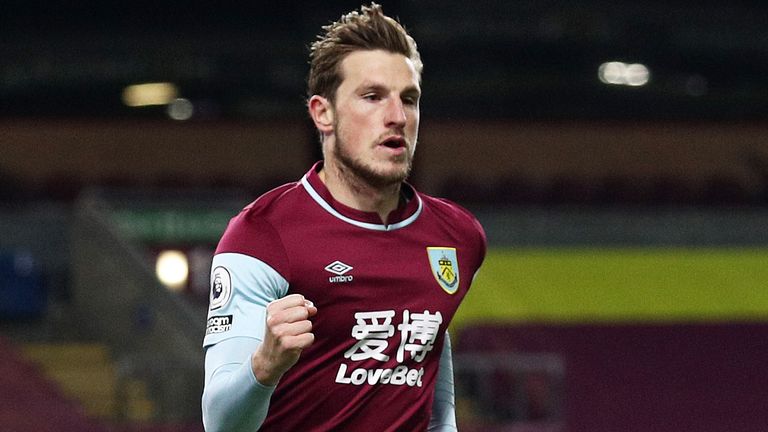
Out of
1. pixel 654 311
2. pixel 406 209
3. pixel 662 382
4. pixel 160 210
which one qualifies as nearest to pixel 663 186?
pixel 654 311

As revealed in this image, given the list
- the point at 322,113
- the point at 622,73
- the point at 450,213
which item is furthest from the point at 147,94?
the point at 322,113

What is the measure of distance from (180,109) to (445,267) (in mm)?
13804

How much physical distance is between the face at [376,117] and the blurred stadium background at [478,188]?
23.3 ft

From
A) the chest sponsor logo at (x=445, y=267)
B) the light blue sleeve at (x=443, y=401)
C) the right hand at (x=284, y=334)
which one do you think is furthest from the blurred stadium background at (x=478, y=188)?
the right hand at (x=284, y=334)

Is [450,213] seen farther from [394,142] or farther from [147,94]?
[147,94]

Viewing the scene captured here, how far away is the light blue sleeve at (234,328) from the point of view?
2.72m

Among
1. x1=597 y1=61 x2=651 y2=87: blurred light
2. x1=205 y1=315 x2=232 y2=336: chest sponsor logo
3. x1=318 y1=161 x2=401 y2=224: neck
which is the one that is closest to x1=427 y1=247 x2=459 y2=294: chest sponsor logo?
x1=318 y1=161 x2=401 y2=224: neck

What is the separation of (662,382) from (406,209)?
8.58 metres

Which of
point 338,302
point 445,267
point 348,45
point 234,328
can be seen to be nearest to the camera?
point 234,328

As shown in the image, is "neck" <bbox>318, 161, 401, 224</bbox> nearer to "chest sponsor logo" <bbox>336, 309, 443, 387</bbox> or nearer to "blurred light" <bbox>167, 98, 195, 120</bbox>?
"chest sponsor logo" <bbox>336, 309, 443, 387</bbox>

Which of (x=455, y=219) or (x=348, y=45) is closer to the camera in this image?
(x=348, y=45)

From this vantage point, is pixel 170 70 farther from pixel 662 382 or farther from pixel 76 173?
pixel 662 382

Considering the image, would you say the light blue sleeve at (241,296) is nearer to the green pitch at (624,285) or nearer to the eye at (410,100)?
the eye at (410,100)

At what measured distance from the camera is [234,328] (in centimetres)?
278
